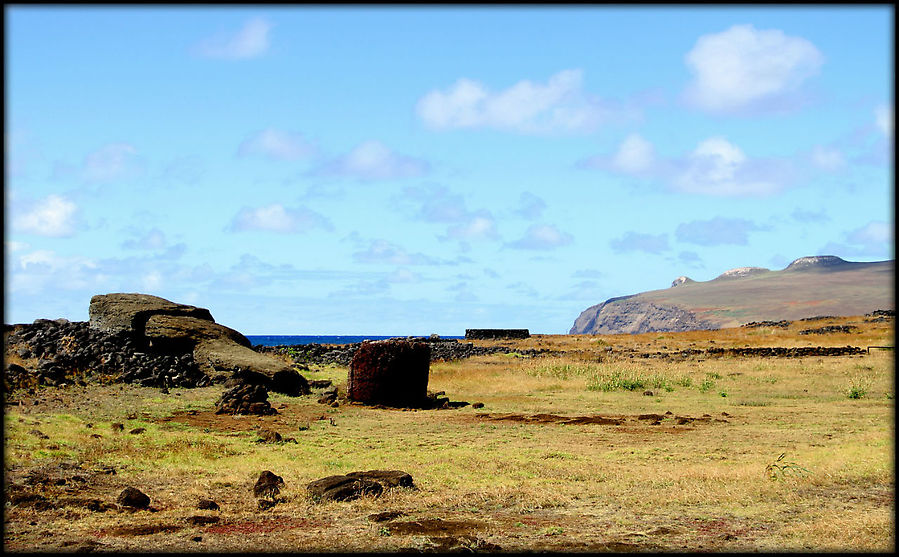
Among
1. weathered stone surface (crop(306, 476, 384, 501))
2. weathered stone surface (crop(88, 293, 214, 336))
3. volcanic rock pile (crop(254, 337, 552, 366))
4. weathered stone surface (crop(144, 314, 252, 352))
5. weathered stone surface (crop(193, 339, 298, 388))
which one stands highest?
weathered stone surface (crop(88, 293, 214, 336))

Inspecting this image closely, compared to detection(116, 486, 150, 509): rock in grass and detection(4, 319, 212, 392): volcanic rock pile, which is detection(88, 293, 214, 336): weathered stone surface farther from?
detection(116, 486, 150, 509): rock in grass

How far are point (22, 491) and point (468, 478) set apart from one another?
6434 millimetres

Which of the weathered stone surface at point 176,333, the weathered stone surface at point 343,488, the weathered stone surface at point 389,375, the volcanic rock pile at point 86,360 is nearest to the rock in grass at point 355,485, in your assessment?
the weathered stone surface at point 343,488

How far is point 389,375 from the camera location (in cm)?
2533

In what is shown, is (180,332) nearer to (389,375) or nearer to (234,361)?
(234,361)

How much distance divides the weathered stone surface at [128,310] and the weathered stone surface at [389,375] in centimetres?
895

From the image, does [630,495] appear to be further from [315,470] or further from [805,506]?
[315,470]

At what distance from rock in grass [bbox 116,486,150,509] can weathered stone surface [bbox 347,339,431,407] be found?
46.4 ft

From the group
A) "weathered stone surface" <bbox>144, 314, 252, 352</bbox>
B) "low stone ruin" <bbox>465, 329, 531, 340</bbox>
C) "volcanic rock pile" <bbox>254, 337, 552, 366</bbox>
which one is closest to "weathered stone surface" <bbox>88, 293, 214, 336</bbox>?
"weathered stone surface" <bbox>144, 314, 252, 352</bbox>

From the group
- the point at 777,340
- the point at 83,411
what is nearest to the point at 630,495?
the point at 83,411

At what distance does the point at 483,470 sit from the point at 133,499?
18.4 feet

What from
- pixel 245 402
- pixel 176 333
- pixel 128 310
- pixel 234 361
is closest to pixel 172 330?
pixel 176 333

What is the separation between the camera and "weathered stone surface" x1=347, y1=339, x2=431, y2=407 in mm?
25312

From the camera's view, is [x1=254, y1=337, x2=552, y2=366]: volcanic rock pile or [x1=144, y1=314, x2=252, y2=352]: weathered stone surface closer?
[x1=144, y1=314, x2=252, y2=352]: weathered stone surface
